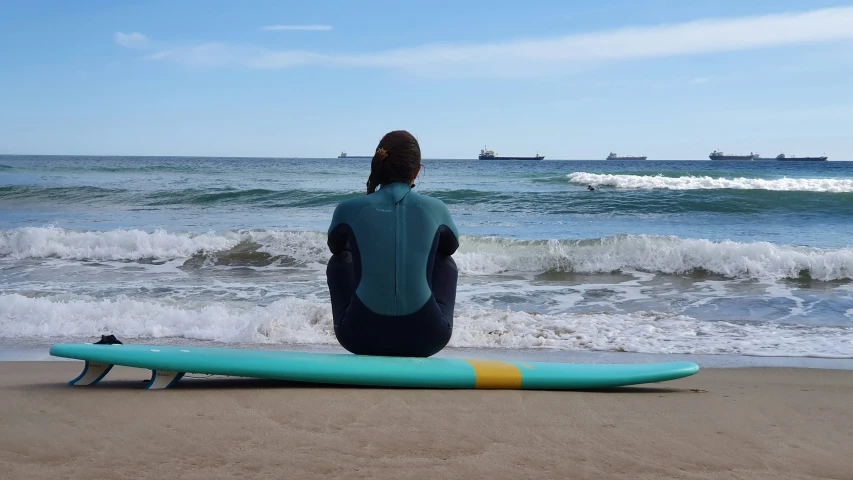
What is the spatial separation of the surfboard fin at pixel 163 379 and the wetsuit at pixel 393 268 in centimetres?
74

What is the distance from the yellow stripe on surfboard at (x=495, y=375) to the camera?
3066mm

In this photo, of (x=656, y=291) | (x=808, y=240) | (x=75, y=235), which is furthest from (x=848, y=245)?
(x=75, y=235)

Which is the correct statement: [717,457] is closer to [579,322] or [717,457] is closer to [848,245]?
[579,322]

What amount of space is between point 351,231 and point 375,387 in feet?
2.20

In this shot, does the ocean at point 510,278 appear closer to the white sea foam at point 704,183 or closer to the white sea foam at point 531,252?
the white sea foam at point 531,252

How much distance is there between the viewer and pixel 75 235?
1157 cm

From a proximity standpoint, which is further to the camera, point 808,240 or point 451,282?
point 808,240

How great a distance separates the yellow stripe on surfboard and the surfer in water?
0.71 ft

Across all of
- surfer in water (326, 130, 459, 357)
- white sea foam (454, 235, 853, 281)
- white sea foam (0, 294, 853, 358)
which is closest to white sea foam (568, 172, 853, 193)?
white sea foam (454, 235, 853, 281)

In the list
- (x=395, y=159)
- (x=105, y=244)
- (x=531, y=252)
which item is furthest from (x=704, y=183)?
(x=395, y=159)

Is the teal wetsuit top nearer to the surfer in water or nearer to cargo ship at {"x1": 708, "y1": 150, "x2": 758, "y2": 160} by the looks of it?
the surfer in water

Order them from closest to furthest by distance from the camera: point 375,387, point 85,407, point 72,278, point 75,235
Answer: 1. point 85,407
2. point 375,387
3. point 72,278
4. point 75,235

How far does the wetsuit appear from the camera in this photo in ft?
9.80

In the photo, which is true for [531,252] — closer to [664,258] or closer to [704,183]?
[664,258]
